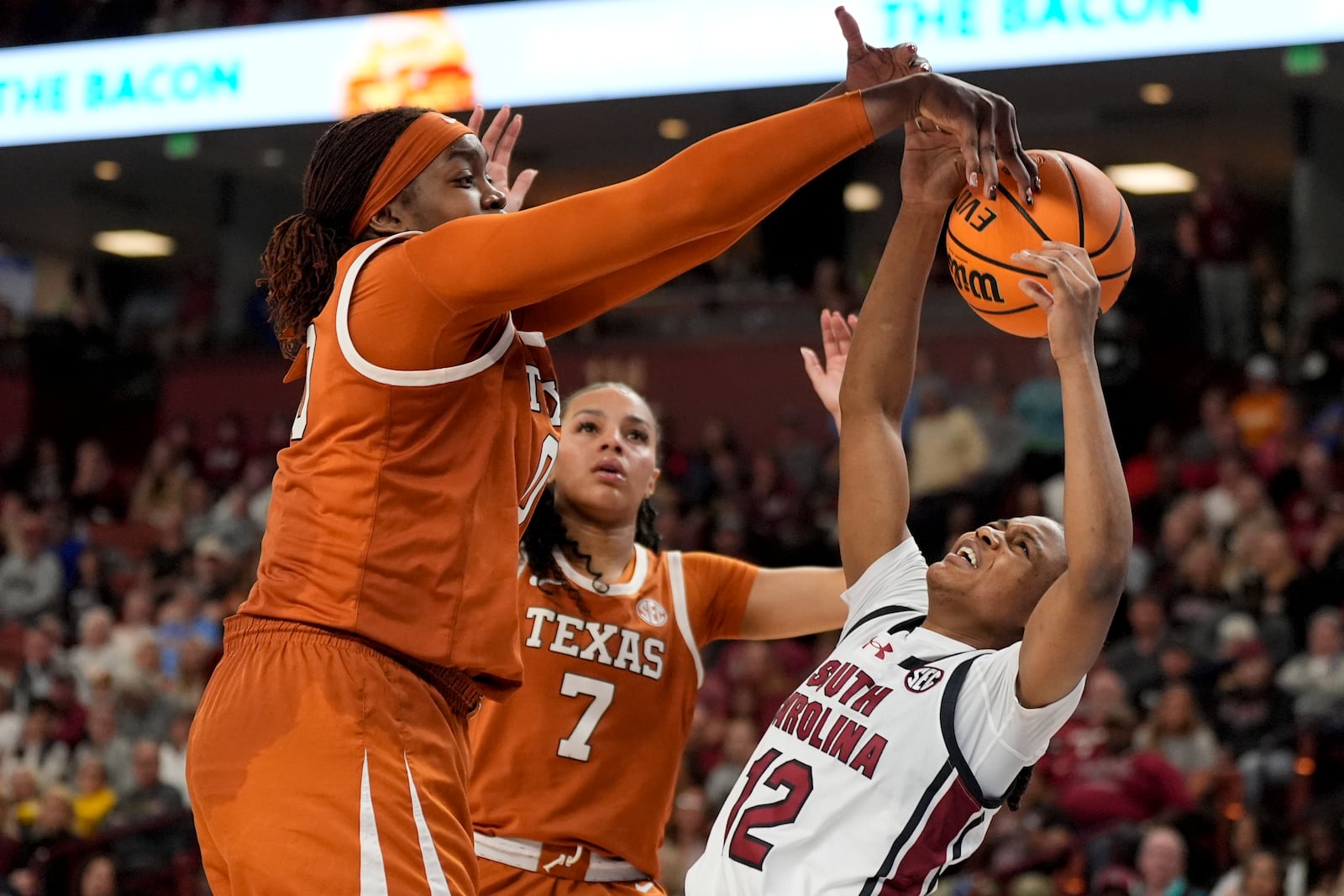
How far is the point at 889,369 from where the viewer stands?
11.7 feet

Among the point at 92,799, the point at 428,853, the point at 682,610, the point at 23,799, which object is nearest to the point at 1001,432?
the point at 92,799

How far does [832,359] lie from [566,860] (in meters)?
1.34

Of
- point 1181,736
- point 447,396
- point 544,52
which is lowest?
point 1181,736

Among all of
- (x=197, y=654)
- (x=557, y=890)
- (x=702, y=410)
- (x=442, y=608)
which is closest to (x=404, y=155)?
(x=442, y=608)

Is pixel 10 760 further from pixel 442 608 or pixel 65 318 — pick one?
pixel 442 608

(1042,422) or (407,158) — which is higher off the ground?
(407,158)

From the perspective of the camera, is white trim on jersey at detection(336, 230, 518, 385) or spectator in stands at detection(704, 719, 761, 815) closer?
white trim on jersey at detection(336, 230, 518, 385)

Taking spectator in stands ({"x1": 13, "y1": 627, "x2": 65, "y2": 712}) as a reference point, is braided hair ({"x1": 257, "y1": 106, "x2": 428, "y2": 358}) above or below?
above

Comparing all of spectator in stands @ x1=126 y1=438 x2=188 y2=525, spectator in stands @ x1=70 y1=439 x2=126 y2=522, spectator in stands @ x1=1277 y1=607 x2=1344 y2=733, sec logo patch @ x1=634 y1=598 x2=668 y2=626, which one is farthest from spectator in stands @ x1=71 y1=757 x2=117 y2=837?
sec logo patch @ x1=634 y1=598 x2=668 y2=626

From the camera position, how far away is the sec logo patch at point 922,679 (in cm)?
316

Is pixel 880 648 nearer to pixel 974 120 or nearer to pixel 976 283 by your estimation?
pixel 976 283

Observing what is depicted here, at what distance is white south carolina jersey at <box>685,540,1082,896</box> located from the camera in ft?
10.1

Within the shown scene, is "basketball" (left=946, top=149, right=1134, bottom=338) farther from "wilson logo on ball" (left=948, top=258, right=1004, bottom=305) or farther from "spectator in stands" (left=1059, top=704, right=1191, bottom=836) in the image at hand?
"spectator in stands" (left=1059, top=704, right=1191, bottom=836)

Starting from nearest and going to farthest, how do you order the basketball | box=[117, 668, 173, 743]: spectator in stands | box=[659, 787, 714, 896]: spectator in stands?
the basketball
box=[659, 787, 714, 896]: spectator in stands
box=[117, 668, 173, 743]: spectator in stands
